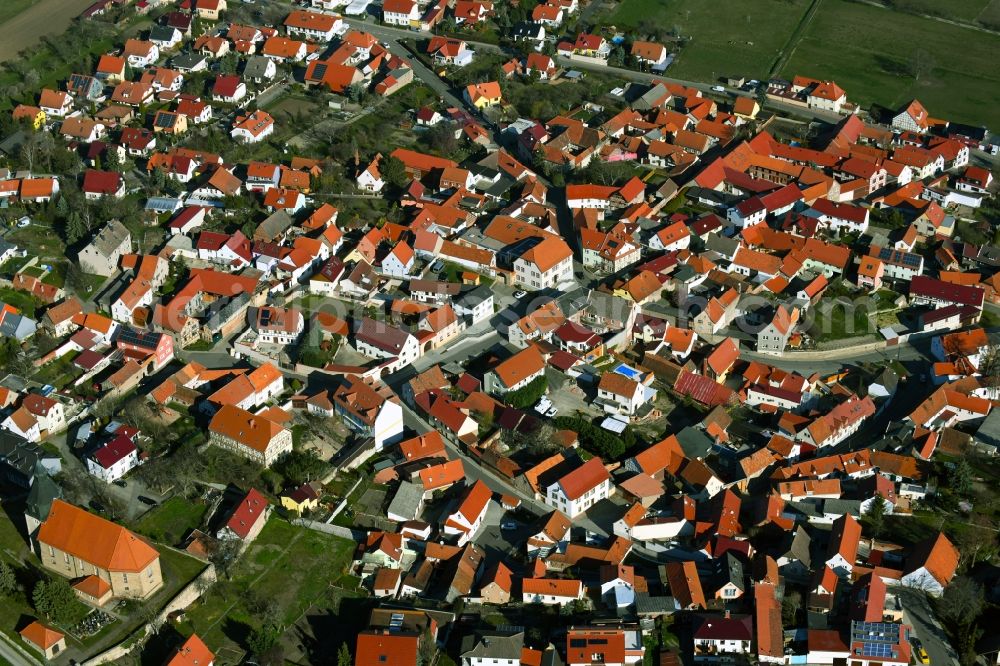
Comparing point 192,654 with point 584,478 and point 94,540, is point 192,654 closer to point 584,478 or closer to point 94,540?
point 94,540

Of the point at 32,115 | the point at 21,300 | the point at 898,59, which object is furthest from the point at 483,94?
the point at 21,300

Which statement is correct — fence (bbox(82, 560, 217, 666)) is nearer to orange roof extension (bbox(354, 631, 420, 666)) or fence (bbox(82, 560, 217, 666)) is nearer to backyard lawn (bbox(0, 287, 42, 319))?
orange roof extension (bbox(354, 631, 420, 666))

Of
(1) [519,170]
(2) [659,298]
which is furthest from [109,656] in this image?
(1) [519,170]

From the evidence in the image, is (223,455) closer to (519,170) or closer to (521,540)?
(521,540)

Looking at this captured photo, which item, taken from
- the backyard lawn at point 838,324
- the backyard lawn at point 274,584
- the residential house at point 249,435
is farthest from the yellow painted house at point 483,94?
the backyard lawn at point 274,584

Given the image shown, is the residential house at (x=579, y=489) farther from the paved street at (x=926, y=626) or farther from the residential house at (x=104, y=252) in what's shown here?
the residential house at (x=104, y=252)

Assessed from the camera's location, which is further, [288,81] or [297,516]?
[288,81]
